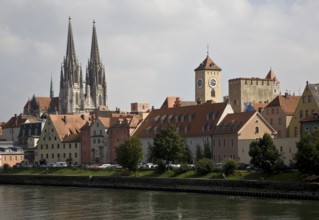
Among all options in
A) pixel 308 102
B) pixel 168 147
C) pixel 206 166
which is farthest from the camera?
pixel 308 102

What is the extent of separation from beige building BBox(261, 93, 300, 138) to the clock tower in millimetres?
30315

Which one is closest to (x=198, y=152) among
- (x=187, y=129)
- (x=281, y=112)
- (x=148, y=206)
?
(x=187, y=129)

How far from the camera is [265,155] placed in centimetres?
8025

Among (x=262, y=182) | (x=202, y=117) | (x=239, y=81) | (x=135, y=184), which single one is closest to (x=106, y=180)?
(x=135, y=184)

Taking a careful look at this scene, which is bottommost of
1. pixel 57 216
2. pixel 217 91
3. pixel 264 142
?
pixel 57 216

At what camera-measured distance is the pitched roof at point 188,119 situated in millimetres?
108938

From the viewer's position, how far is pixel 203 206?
68.1m

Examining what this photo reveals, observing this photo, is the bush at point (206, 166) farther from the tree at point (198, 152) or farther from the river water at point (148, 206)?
the tree at point (198, 152)

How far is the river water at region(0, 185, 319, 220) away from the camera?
203ft

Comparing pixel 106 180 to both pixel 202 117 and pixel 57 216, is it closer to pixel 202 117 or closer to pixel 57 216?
pixel 202 117

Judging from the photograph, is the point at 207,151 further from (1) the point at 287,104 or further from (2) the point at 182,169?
(1) the point at 287,104

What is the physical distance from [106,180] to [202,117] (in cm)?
2029

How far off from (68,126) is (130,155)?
41875mm

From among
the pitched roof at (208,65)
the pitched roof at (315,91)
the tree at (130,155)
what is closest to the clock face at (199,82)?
the pitched roof at (208,65)
